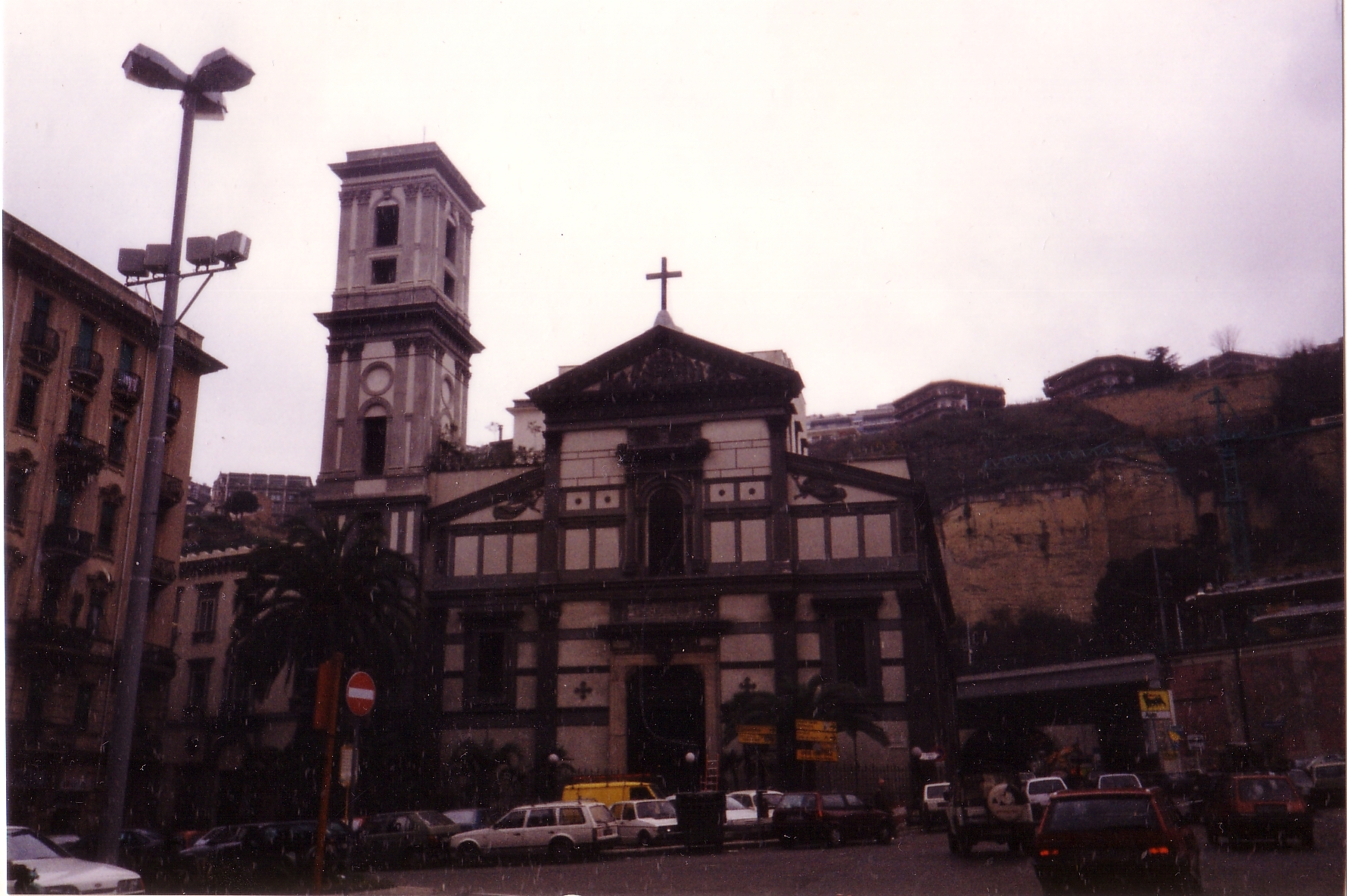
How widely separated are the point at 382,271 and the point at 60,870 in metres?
34.5

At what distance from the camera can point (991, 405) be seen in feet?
413

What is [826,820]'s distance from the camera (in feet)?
85.7

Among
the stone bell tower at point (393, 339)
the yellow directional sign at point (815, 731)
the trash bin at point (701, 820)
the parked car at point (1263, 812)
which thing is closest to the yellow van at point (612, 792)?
the yellow directional sign at point (815, 731)

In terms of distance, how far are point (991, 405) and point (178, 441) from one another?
10051 centimetres

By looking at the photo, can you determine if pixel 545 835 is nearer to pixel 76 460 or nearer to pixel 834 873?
pixel 834 873

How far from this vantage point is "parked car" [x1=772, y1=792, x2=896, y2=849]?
26.1 meters

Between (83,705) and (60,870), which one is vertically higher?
(83,705)

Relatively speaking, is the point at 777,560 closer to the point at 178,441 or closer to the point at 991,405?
the point at 178,441

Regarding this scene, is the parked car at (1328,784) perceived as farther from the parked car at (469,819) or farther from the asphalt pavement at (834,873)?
the parked car at (469,819)

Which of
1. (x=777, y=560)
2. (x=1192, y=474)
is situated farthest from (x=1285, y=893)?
(x=1192, y=474)

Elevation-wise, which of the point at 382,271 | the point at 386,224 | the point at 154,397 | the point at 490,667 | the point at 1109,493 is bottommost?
the point at 490,667

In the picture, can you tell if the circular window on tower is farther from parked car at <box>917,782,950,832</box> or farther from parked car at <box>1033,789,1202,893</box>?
parked car at <box>1033,789,1202,893</box>

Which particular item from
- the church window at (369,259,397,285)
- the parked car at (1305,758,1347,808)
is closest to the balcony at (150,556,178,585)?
the church window at (369,259,397,285)

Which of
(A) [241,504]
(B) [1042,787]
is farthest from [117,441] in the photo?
(A) [241,504]
